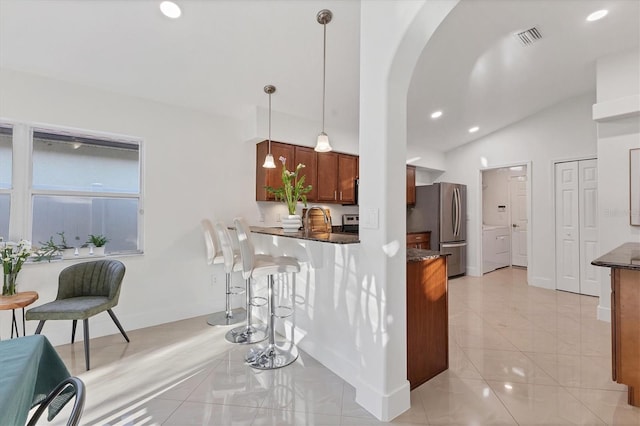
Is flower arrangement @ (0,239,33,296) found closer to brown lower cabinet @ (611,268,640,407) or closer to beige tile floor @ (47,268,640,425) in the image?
beige tile floor @ (47,268,640,425)

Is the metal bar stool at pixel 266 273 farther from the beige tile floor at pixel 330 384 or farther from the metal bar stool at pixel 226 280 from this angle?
the metal bar stool at pixel 226 280

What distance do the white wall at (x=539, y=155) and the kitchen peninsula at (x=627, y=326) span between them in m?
3.45

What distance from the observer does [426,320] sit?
2191 mm

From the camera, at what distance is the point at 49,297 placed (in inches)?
112

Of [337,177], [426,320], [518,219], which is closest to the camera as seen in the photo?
[426,320]

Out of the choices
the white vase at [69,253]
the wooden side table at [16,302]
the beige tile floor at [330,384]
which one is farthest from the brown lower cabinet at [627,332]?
the white vase at [69,253]

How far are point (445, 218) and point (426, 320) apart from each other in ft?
12.3

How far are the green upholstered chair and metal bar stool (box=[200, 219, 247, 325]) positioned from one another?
84cm

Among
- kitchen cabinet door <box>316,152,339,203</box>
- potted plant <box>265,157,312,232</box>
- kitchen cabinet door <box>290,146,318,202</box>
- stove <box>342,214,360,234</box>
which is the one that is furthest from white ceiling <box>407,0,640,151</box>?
potted plant <box>265,157,312,232</box>

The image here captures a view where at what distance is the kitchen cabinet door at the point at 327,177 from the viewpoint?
437 centimetres

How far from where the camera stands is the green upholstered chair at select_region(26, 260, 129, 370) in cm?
241

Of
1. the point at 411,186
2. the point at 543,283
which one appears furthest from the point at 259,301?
the point at 543,283

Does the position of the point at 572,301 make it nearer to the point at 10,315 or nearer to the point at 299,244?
the point at 299,244

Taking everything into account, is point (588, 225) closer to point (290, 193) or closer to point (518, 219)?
point (518, 219)
